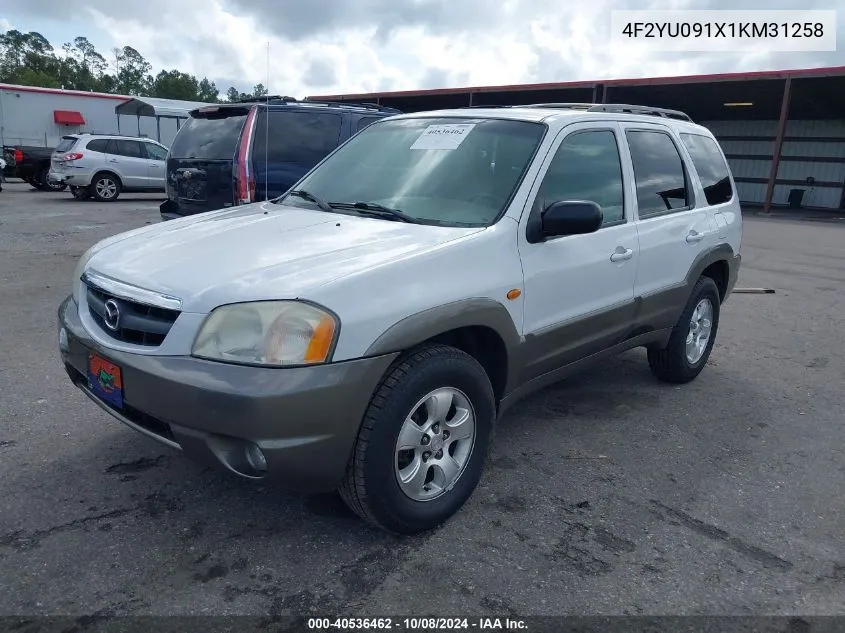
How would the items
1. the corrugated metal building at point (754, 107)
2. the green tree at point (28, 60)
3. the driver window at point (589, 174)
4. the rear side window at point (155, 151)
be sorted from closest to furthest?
the driver window at point (589, 174), the rear side window at point (155, 151), the corrugated metal building at point (754, 107), the green tree at point (28, 60)

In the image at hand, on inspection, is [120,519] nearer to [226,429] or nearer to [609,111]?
[226,429]

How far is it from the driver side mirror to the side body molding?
0.48m

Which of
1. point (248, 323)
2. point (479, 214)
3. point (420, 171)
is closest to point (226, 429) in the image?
point (248, 323)

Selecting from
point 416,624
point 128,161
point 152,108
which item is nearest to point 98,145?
point 128,161

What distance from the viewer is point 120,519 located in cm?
284

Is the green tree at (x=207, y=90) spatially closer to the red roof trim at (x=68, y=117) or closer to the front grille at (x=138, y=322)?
the red roof trim at (x=68, y=117)

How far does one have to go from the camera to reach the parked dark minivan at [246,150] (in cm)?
686

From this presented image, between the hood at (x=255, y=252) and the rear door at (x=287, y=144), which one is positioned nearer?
the hood at (x=255, y=252)

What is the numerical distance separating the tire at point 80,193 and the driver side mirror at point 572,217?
16.6 meters

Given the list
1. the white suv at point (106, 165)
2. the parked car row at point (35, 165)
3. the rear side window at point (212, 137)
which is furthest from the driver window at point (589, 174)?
the parked car row at point (35, 165)

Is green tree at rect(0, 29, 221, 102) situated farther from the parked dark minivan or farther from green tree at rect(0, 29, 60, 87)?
the parked dark minivan

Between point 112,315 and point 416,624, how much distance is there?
1.64 m

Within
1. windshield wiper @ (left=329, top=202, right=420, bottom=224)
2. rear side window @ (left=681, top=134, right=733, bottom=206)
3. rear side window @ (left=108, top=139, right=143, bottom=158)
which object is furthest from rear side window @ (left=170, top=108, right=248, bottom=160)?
rear side window @ (left=108, top=139, right=143, bottom=158)

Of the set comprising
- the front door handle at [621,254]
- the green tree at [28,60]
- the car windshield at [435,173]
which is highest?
the green tree at [28,60]
